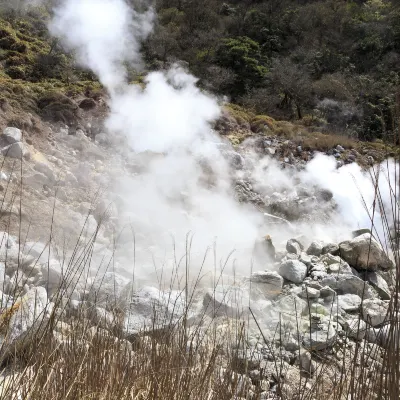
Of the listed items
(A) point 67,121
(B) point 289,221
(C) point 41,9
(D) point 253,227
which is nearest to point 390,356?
(D) point 253,227

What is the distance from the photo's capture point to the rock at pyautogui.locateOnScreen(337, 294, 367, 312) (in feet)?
13.3

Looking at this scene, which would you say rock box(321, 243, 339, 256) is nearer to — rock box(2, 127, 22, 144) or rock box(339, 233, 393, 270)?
rock box(339, 233, 393, 270)

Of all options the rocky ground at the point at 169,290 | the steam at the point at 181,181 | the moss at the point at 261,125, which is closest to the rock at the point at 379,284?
the rocky ground at the point at 169,290

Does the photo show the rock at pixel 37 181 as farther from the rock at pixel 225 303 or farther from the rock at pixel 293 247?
the rock at pixel 293 247

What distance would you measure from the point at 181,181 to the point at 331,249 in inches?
110

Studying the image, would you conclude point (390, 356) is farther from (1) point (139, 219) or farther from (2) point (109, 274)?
(1) point (139, 219)

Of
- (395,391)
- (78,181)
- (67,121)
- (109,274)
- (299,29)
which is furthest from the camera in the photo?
(299,29)

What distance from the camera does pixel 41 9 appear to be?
673 inches

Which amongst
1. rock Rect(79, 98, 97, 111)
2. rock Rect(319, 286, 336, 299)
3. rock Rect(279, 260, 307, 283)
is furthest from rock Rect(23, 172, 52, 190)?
rock Rect(79, 98, 97, 111)

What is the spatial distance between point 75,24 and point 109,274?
12.5 metres

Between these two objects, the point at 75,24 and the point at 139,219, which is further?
the point at 75,24

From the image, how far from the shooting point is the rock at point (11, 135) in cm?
598

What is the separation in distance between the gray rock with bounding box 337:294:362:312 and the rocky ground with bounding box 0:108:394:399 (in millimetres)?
10

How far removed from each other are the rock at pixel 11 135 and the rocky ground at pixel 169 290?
0.04 ft
